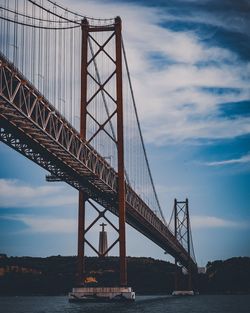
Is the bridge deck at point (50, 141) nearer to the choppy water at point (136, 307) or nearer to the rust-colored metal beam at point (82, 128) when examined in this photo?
the rust-colored metal beam at point (82, 128)

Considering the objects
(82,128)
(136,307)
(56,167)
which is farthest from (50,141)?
(136,307)

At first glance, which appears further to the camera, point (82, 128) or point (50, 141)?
point (82, 128)

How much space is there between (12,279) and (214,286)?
33.8 metres

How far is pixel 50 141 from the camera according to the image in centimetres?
3178

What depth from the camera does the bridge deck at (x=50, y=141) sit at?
26.6 metres

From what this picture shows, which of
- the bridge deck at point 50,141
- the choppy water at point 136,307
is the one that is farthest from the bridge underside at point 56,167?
the choppy water at point 136,307

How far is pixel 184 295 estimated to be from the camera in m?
93.3

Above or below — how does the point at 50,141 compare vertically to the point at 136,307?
above

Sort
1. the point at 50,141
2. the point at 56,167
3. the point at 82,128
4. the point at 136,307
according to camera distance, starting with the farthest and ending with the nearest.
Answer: the point at 82,128 → the point at 136,307 → the point at 56,167 → the point at 50,141

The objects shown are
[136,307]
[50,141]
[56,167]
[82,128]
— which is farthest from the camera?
[82,128]

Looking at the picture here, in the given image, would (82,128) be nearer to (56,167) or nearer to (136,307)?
(56,167)

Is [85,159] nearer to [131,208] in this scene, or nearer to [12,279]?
[131,208]

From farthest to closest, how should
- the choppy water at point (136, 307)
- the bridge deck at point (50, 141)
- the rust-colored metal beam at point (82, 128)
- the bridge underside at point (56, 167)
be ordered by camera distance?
the rust-colored metal beam at point (82, 128)
the choppy water at point (136, 307)
the bridge underside at point (56, 167)
the bridge deck at point (50, 141)

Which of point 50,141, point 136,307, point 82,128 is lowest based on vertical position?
point 136,307
